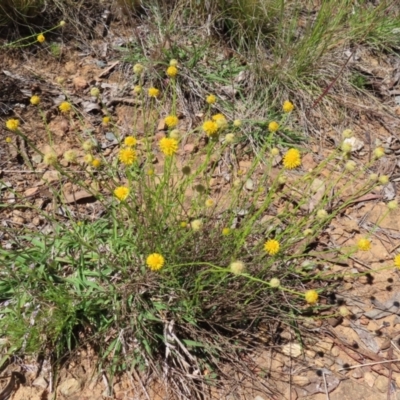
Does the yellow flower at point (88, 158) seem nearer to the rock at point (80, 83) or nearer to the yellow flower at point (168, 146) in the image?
the yellow flower at point (168, 146)

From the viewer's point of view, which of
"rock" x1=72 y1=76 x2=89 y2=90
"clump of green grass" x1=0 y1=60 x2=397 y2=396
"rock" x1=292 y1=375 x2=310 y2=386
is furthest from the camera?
"rock" x1=72 y1=76 x2=89 y2=90

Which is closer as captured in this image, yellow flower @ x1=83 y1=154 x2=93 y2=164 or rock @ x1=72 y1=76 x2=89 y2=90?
yellow flower @ x1=83 y1=154 x2=93 y2=164

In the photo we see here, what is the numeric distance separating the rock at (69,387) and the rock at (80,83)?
2.03 metres

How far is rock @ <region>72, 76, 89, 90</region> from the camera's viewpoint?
308 cm

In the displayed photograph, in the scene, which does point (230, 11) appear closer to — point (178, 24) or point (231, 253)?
point (178, 24)

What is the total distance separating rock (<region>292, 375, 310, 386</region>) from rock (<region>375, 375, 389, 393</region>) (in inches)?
13.0

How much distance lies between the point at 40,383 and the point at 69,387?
13 cm

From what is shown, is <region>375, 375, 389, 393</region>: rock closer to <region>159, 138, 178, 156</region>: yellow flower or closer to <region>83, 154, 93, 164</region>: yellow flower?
<region>159, 138, 178, 156</region>: yellow flower

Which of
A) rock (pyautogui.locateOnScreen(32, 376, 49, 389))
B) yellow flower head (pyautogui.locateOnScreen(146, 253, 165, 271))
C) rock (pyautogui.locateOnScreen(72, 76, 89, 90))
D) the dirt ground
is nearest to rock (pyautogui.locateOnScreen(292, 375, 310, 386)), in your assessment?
the dirt ground

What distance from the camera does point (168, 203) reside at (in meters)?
1.93

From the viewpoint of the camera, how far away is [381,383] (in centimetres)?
199

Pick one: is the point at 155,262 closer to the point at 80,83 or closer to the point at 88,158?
the point at 88,158

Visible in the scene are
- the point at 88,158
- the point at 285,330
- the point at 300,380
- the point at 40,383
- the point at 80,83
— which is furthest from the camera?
the point at 80,83

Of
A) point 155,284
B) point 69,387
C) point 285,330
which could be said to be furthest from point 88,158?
point 285,330
